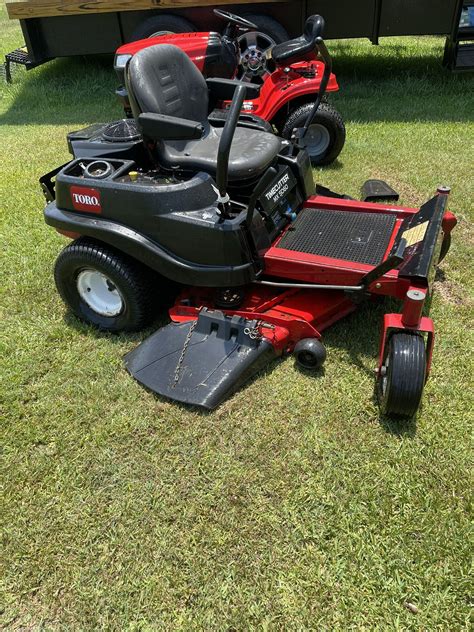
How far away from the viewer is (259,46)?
17.8 ft

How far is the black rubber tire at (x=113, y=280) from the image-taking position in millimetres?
2631

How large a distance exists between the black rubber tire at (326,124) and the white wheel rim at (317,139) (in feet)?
0.08

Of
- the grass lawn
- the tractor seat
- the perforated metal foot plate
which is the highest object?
the tractor seat

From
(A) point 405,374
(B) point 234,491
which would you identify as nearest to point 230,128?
(A) point 405,374

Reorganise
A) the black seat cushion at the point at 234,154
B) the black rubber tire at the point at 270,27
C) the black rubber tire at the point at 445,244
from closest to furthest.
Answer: the black seat cushion at the point at 234,154 < the black rubber tire at the point at 445,244 < the black rubber tire at the point at 270,27

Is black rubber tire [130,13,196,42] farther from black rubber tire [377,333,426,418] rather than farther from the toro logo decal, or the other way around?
black rubber tire [377,333,426,418]

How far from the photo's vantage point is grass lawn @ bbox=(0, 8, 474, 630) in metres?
1.73

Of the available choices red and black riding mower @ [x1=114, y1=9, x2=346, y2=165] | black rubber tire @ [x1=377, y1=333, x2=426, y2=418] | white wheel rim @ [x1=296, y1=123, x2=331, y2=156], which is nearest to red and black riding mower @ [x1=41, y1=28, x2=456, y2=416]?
black rubber tire @ [x1=377, y1=333, x2=426, y2=418]

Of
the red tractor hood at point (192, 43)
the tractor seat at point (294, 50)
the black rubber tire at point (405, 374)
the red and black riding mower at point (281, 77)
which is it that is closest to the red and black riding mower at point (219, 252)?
the black rubber tire at point (405, 374)

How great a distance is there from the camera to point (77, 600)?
1.76 meters

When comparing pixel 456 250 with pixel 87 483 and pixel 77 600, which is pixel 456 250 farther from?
pixel 77 600

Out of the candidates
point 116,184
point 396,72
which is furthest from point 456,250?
point 396,72

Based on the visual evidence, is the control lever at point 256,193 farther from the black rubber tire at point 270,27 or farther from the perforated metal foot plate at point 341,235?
the black rubber tire at point 270,27

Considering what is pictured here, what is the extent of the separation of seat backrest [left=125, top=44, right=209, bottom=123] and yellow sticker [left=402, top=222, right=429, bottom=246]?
1.45 meters
